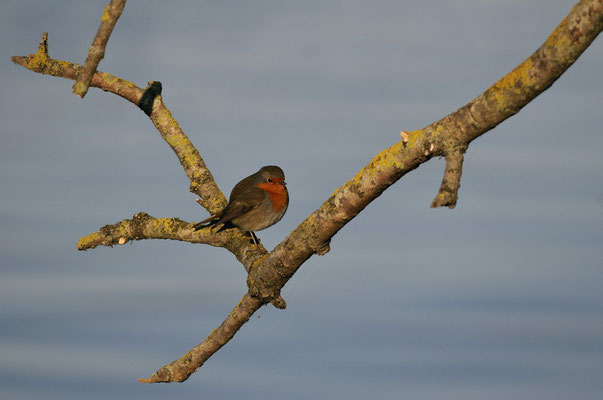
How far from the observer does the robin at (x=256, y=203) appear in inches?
453

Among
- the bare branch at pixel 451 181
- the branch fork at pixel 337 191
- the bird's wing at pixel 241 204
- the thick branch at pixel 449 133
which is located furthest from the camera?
the bird's wing at pixel 241 204

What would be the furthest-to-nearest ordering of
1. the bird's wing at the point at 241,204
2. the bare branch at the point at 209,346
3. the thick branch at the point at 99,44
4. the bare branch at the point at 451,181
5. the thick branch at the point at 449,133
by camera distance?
1. the bird's wing at the point at 241,204
2. the bare branch at the point at 209,346
3. the thick branch at the point at 99,44
4. the bare branch at the point at 451,181
5. the thick branch at the point at 449,133

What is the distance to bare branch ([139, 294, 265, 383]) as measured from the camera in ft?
33.7

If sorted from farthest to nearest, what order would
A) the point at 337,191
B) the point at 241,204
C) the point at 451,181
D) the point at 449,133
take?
1. the point at 241,204
2. the point at 337,191
3. the point at 449,133
4. the point at 451,181

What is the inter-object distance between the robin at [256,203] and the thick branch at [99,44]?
433 cm

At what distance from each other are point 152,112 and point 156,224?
2.27 m

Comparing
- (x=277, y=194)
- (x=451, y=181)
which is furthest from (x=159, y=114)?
(x=451, y=181)

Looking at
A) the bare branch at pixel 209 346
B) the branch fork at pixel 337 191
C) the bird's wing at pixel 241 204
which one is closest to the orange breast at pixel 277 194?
the bird's wing at pixel 241 204

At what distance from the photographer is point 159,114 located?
13.2 metres

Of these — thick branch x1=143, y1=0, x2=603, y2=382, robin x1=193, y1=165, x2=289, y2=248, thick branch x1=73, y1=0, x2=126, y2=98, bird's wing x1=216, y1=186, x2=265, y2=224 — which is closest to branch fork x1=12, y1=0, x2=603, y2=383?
thick branch x1=143, y1=0, x2=603, y2=382

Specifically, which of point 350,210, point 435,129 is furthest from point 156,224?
point 435,129

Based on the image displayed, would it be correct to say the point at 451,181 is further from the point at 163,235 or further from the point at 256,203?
the point at 163,235

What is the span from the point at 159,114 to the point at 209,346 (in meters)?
4.76

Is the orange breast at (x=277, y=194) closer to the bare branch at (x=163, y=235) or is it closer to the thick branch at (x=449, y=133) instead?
the bare branch at (x=163, y=235)
